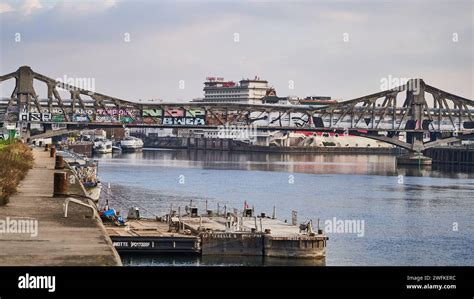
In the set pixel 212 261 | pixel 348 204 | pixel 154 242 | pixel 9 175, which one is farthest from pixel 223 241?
pixel 348 204

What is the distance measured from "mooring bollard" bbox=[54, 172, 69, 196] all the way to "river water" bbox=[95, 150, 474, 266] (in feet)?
15.4

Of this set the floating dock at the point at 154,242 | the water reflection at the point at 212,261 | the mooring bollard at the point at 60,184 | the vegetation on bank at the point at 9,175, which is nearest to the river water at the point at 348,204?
the water reflection at the point at 212,261

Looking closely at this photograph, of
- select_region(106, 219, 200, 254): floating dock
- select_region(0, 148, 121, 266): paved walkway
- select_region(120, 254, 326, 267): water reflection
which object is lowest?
select_region(120, 254, 326, 267): water reflection

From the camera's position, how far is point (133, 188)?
9538 cm

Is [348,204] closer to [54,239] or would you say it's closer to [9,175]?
[9,175]

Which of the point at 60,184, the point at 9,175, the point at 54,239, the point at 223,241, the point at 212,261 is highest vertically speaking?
the point at 9,175

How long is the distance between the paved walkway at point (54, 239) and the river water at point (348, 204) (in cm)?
526

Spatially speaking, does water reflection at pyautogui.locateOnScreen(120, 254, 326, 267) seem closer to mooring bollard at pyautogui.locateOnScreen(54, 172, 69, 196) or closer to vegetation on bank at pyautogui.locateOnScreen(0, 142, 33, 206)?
mooring bollard at pyautogui.locateOnScreen(54, 172, 69, 196)

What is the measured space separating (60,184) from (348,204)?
3667cm

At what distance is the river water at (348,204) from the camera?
51062 millimetres

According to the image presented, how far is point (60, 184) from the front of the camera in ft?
161

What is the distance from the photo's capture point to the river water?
5106cm

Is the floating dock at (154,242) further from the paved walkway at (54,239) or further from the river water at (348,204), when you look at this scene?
the paved walkway at (54,239)

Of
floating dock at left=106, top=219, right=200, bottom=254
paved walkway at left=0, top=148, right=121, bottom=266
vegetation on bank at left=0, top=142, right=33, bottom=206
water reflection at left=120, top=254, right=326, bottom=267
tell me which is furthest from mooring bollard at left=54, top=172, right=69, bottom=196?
water reflection at left=120, top=254, right=326, bottom=267
